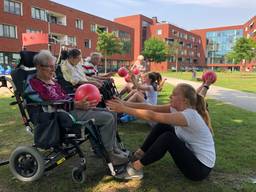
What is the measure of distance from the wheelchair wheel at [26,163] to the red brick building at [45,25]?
25719 millimetres

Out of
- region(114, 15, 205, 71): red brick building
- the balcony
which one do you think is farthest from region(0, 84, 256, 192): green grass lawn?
region(114, 15, 205, 71): red brick building

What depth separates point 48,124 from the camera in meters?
2.91

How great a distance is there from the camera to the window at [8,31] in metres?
31.4

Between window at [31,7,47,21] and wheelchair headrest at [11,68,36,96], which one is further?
window at [31,7,47,21]

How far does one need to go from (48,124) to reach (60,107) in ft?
1.21

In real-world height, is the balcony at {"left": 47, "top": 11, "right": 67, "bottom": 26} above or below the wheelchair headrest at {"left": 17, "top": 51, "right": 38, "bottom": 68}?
above

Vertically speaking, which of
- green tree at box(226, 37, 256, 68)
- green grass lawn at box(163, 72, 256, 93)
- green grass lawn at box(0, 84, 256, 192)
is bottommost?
green grass lawn at box(0, 84, 256, 192)

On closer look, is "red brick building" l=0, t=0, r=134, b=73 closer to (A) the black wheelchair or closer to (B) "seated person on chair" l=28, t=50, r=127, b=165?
(B) "seated person on chair" l=28, t=50, r=127, b=165

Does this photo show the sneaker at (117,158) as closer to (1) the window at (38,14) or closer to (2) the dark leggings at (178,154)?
(2) the dark leggings at (178,154)

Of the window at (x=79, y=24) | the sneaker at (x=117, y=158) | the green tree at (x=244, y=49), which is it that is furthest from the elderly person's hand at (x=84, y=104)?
the window at (x=79, y=24)

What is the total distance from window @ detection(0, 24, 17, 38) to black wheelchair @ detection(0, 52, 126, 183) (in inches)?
1264

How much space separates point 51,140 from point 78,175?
0.60 metres

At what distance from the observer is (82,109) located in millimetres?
3303

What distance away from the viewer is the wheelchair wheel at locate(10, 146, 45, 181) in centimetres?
306
